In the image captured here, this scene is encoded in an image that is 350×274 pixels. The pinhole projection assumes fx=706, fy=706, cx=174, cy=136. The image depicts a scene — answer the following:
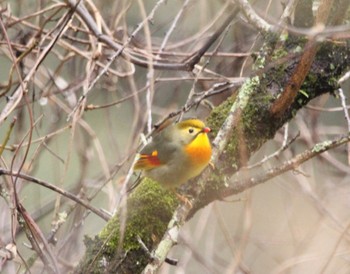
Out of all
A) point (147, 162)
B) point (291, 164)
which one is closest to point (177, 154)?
point (147, 162)

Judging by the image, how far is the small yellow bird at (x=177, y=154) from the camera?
229 centimetres

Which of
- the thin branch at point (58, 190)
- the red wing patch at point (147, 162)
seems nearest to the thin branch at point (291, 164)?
the red wing patch at point (147, 162)

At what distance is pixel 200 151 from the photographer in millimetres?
2268

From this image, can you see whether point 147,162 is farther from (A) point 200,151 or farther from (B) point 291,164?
(B) point 291,164

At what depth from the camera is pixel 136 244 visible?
220 cm

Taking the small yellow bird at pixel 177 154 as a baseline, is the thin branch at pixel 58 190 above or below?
below

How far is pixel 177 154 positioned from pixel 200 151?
191 mm

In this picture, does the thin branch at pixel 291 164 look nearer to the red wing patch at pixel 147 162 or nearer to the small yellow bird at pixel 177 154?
the small yellow bird at pixel 177 154

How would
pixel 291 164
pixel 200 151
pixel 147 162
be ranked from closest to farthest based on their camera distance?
pixel 291 164 < pixel 200 151 < pixel 147 162

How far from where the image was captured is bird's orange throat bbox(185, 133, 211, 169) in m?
2.25

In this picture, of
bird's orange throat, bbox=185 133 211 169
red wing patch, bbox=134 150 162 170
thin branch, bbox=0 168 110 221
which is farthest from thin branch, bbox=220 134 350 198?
thin branch, bbox=0 168 110 221

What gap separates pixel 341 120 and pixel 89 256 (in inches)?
151

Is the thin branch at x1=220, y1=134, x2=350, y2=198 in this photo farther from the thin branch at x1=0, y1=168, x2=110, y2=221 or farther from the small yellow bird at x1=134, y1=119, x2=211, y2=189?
the thin branch at x1=0, y1=168, x2=110, y2=221

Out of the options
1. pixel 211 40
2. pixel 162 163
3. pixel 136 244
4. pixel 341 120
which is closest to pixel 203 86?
pixel 211 40
